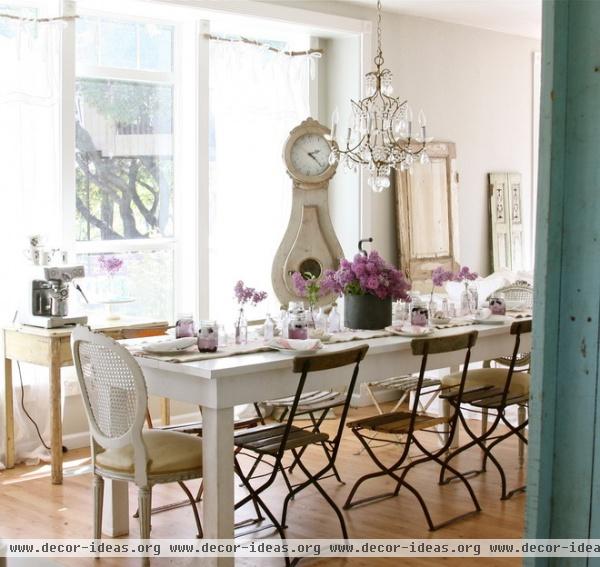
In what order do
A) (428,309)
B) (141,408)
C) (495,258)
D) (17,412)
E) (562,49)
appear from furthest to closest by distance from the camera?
1. (495,258)
2. (17,412)
3. (428,309)
4. (141,408)
5. (562,49)

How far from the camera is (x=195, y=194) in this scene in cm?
678

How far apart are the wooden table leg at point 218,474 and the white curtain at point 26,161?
2.30 m

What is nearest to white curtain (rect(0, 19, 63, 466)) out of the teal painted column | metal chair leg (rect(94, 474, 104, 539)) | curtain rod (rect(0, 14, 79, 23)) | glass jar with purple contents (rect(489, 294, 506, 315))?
curtain rod (rect(0, 14, 79, 23))

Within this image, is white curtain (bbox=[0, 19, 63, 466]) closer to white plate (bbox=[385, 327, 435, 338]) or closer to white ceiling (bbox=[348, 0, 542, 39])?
white plate (bbox=[385, 327, 435, 338])

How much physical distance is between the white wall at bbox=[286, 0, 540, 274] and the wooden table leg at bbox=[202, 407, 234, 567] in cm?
400

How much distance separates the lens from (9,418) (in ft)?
18.5

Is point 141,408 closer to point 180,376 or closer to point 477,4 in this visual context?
point 180,376

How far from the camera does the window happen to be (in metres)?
6.27

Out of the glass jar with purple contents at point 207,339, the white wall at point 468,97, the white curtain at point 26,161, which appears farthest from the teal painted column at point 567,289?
the white wall at point 468,97

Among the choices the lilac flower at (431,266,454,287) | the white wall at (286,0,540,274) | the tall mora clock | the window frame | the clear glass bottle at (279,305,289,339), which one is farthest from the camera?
the white wall at (286,0,540,274)

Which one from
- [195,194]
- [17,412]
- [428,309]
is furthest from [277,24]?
[17,412]

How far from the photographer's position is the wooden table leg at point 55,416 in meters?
5.28

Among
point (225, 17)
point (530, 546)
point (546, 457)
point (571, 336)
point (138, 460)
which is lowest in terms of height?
point (138, 460)

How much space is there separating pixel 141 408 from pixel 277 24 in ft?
13.3
